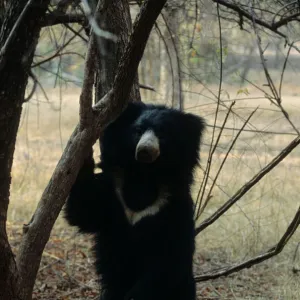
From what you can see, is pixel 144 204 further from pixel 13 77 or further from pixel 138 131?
pixel 13 77

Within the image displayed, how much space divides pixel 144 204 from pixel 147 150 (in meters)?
0.48

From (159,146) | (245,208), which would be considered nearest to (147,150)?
(159,146)

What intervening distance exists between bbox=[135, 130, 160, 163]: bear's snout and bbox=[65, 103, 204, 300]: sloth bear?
9 centimetres

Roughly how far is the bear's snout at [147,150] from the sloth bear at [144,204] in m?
0.09

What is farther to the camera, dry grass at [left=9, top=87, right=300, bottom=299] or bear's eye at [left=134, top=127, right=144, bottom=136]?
dry grass at [left=9, top=87, right=300, bottom=299]

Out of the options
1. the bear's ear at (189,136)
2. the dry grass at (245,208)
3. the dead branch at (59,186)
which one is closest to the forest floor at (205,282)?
the dry grass at (245,208)

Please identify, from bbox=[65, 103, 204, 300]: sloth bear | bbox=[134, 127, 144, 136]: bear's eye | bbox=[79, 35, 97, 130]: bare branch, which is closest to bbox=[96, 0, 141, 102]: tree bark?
bbox=[65, 103, 204, 300]: sloth bear

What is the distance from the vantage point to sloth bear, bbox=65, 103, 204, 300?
3.16 m

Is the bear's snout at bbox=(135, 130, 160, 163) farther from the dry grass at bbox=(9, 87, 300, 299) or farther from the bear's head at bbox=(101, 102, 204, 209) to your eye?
the dry grass at bbox=(9, 87, 300, 299)

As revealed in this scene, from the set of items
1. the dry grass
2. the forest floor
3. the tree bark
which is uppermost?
the tree bark

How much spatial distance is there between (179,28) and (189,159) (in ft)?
8.10

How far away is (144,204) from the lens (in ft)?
10.7

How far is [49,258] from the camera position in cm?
634

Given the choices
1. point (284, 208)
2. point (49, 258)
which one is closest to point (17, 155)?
point (49, 258)
